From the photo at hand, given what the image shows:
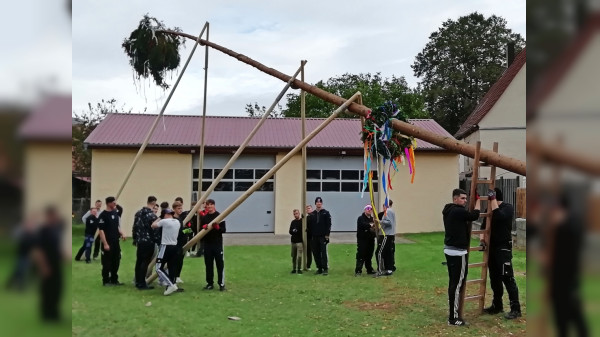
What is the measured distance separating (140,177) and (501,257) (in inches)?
674

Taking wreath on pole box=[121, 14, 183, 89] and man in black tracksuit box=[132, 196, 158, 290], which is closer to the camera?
wreath on pole box=[121, 14, 183, 89]

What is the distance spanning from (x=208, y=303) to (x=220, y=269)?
46.1 inches

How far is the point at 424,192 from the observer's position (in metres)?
23.3

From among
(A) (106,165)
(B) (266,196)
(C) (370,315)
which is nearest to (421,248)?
(B) (266,196)

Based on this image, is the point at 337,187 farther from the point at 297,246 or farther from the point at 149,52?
the point at 149,52

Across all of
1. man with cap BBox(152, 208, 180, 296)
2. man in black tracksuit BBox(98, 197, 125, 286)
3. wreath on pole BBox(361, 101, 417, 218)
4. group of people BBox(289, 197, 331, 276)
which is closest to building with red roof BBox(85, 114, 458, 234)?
group of people BBox(289, 197, 331, 276)

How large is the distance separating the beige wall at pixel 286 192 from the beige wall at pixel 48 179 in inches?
850

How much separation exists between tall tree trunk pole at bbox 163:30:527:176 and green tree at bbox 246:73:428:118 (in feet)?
77.9

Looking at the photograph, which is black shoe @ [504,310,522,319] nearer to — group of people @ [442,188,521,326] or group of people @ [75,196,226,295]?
group of people @ [442,188,521,326]

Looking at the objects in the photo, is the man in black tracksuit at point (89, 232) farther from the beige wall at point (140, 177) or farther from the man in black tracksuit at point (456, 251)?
the man in black tracksuit at point (456, 251)

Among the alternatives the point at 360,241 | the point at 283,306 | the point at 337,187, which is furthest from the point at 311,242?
the point at 337,187

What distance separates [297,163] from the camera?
22.7m

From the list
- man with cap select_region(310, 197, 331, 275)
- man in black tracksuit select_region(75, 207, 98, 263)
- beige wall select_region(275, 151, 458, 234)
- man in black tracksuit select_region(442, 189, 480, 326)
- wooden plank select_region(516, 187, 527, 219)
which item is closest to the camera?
wooden plank select_region(516, 187, 527, 219)

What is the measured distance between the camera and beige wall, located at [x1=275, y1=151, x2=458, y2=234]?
23.1 m
